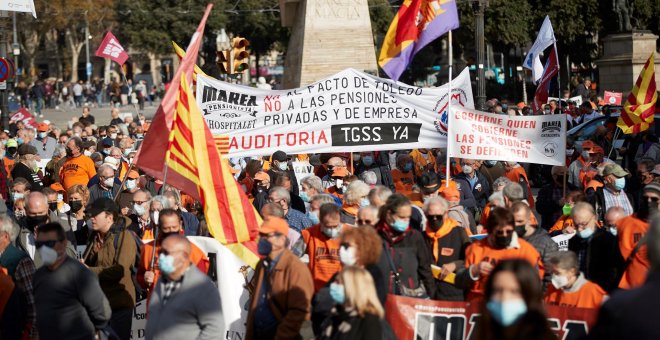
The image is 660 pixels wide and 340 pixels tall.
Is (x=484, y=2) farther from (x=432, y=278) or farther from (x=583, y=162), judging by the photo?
(x=432, y=278)

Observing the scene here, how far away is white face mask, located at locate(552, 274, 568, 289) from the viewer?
7.39 m

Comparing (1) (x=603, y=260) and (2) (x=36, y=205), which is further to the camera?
(2) (x=36, y=205)

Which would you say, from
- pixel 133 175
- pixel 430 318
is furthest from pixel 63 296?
pixel 133 175

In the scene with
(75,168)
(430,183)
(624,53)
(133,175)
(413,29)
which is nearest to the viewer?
(430,183)

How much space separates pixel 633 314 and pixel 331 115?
862 cm

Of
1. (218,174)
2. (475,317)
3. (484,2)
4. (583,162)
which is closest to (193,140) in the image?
(218,174)

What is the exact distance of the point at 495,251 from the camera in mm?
7832

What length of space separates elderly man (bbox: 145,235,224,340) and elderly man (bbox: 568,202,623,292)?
9.32 feet

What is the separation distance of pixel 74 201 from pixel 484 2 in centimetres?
1421

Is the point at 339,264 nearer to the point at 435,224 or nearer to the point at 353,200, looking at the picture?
the point at 435,224

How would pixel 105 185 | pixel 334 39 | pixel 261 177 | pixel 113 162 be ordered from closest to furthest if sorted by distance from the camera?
1. pixel 261 177
2. pixel 105 185
3. pixel 113 162
4. pixel 334 39

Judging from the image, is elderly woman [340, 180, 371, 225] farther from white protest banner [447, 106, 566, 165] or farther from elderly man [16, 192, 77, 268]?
elderly man [16, 192, 77, 268]

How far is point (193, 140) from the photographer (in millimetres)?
8656

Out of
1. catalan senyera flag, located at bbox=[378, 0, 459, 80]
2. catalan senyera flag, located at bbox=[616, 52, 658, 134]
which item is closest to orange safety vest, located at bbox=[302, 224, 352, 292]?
catalan senyera flag, located at bbox=[378, 0, 459, 80]
